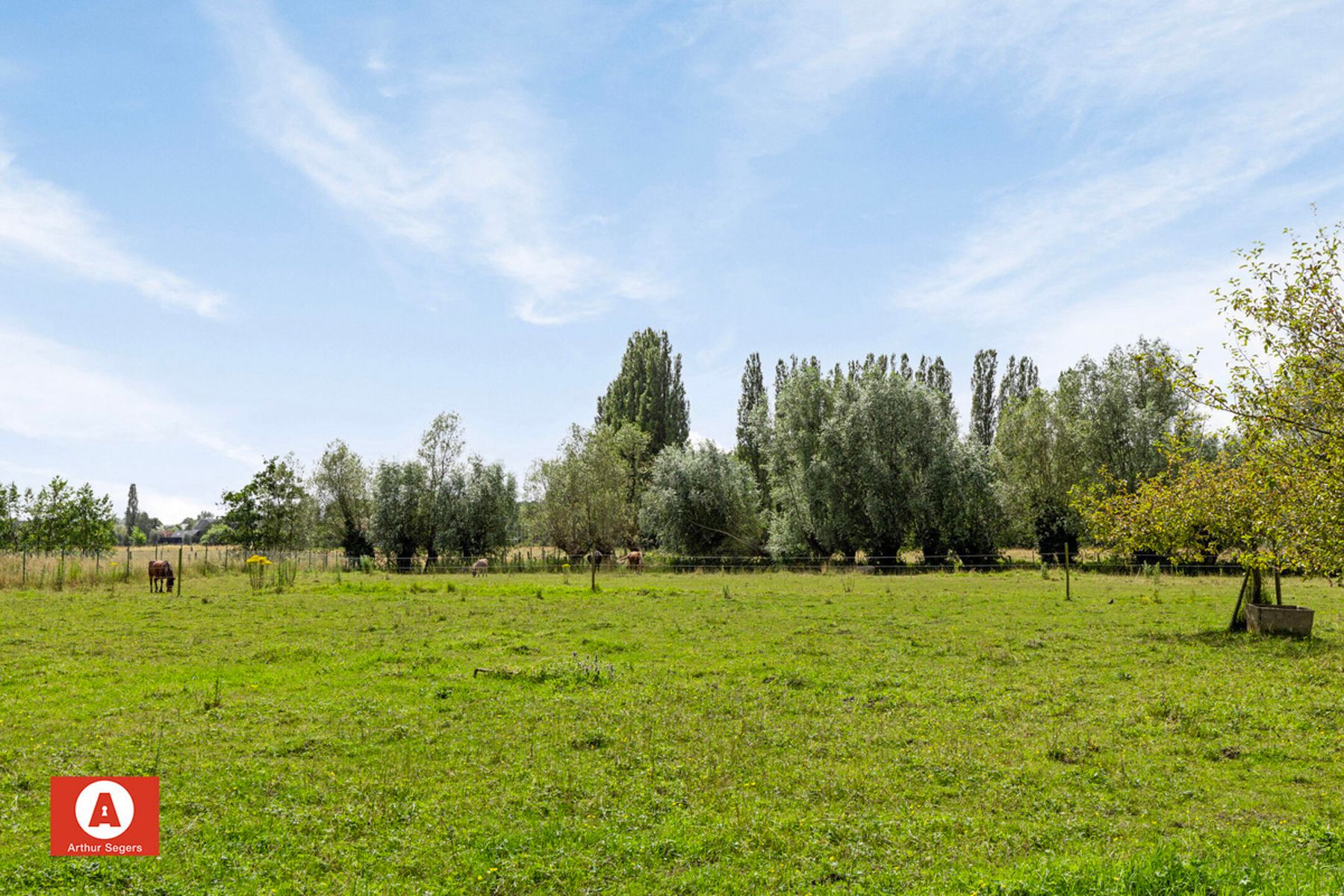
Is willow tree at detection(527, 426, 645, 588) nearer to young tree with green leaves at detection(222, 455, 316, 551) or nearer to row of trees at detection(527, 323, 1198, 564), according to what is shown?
row of trees at detection(527, 323, 1198, 564)

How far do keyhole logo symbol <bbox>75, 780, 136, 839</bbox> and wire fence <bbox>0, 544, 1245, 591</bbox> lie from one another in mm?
27117

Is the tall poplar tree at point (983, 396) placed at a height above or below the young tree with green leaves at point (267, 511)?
above

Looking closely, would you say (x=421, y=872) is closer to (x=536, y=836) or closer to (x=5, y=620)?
(x=536, y=836)

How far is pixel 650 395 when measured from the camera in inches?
3110

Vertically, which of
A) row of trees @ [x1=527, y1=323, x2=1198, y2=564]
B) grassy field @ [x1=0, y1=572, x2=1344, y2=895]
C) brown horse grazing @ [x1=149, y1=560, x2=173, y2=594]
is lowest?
grassy field @ [x1=0, y1=572, x2=1344, y2=895]

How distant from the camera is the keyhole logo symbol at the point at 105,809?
7.89 meters

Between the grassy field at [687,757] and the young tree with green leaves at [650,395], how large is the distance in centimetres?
5786

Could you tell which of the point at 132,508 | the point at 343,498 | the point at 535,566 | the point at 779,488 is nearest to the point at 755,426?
the point at 779,488

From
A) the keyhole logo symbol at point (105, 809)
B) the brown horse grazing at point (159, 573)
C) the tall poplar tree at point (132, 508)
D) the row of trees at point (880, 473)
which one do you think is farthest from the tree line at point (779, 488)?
the tall poplar tree at point (132, 508)

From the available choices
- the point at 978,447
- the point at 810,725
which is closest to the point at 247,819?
the point at 810,725

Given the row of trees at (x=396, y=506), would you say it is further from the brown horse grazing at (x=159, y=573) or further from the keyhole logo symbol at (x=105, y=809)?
the keyhole logo symbol at (x=105, y=809)

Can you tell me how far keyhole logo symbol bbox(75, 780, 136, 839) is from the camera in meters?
7.89

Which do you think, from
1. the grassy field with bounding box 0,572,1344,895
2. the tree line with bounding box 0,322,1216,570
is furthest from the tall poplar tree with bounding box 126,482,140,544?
the grassy field with bounding box 0,572,1344,895

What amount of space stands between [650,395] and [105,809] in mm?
71473
